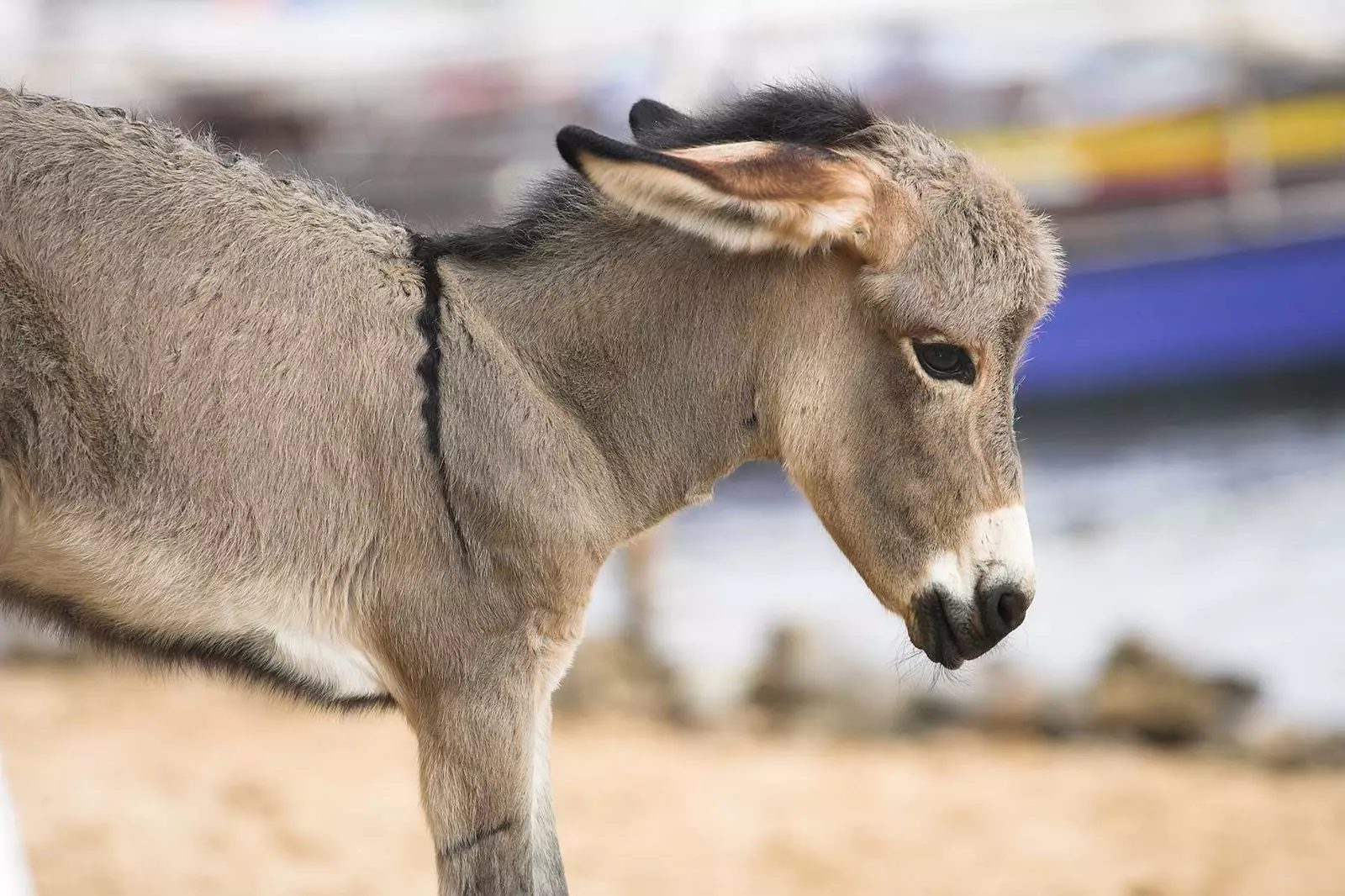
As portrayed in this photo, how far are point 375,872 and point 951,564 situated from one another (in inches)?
148

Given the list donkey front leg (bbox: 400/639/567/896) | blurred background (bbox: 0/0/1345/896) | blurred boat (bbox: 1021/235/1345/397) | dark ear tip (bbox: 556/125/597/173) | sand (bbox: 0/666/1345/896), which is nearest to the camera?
dark ear tip (bbox: 556/125/597/173)

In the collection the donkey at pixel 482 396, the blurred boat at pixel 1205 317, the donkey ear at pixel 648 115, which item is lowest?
the donkey at pixel 482 396

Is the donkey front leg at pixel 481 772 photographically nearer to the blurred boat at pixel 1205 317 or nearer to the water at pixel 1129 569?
the water at pixel 1129 569

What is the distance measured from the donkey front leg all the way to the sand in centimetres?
276

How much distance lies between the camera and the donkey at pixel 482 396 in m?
2.41

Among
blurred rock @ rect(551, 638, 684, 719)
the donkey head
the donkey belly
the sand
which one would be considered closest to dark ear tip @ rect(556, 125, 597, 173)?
the donkey head

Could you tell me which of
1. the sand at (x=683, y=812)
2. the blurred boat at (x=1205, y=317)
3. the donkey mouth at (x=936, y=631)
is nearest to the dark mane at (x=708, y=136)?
the donkey mouth at (x=936, y=631)

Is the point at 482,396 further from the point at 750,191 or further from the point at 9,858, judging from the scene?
the point at 9,858

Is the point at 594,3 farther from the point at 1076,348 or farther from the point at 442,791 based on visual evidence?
the point at 442,791

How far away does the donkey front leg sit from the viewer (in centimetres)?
259

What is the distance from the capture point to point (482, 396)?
268 centimetres

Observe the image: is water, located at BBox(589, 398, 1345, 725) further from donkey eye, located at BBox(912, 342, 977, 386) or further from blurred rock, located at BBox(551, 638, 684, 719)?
donkey eye, located at BBox(912, 342, 977, 386)


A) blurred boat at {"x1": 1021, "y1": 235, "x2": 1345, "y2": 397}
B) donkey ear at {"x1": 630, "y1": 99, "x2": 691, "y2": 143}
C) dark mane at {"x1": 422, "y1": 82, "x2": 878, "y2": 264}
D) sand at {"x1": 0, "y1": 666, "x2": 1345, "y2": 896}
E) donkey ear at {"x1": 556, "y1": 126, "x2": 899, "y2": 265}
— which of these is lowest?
sand at {"x1": 0, "y1": 666, "x2": 1345, "y2": 896}

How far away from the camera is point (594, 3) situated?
10.7m
